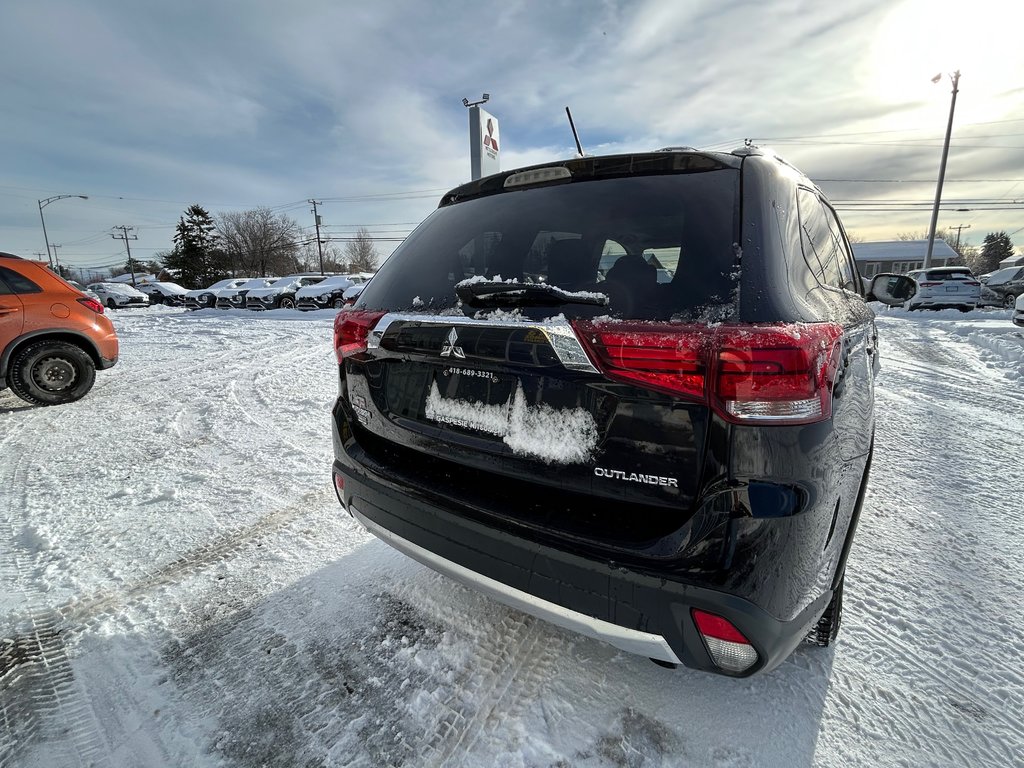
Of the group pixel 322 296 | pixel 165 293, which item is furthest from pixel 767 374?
pixel 165 293

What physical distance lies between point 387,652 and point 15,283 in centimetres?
607

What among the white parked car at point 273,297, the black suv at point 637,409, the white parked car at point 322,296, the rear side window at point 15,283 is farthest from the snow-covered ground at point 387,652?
the white parked car at point 273,297

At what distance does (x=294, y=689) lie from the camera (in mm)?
1779

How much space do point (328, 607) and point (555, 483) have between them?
1392mm

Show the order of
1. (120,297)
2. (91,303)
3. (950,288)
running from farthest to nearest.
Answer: (120,297)
(950,288)
(91,303)

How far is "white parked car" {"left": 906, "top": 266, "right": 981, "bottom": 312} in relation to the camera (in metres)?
16.4

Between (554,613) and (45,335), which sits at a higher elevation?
(45,335)

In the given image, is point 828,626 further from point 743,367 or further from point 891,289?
point 891,289

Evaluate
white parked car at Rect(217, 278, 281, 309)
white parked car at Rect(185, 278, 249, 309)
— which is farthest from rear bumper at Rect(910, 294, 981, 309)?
white parked car at Rect(185, 278, 249, 309)

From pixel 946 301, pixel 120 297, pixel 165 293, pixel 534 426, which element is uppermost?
pixel 165 293

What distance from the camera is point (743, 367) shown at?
1192 millimetres

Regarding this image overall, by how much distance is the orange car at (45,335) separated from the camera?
506 centimetres

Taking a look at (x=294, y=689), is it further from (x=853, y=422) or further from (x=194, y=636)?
(x=853, y=422)

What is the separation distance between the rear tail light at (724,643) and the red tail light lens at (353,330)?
4.85 feet
